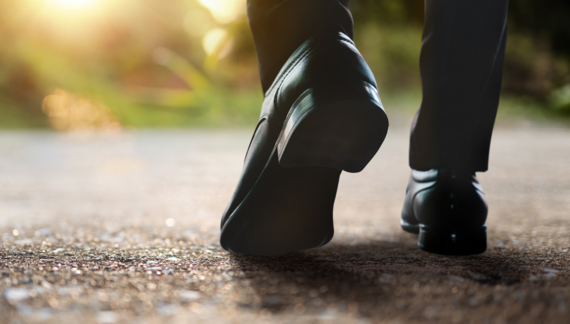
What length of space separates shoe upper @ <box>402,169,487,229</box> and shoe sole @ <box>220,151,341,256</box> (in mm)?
163

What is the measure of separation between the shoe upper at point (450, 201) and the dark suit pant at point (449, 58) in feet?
0.06

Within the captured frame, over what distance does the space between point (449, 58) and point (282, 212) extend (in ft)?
1.22

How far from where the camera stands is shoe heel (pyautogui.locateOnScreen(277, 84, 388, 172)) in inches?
24.5

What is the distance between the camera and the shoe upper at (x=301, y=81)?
0.66m

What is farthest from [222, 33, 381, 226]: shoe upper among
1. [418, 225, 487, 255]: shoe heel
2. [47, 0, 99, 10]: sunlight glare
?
[47, 0, 99, 10]: sunlight glare

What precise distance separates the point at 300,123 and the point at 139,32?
9279mm

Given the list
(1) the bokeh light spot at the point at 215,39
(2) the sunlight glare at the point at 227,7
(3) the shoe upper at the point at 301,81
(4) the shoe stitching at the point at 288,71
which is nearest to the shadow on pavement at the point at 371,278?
(3) the shoe upper at the point at 301,81

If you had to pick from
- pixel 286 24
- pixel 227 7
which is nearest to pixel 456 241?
pixel 286 24

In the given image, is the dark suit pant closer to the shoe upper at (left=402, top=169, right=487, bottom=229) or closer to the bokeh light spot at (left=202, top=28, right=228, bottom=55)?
the shoe upper at (left=402, top=169, right=487, bottom=229)

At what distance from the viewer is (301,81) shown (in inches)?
26.6

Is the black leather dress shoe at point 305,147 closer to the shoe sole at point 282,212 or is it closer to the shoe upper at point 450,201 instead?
the shoe sole at point 282,212

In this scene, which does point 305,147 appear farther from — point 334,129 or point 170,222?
point 170,222

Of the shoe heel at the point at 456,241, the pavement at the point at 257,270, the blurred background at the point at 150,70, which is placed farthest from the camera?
the blurred background at the point at 150,70

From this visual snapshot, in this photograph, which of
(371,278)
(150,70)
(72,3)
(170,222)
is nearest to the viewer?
(371,278)
